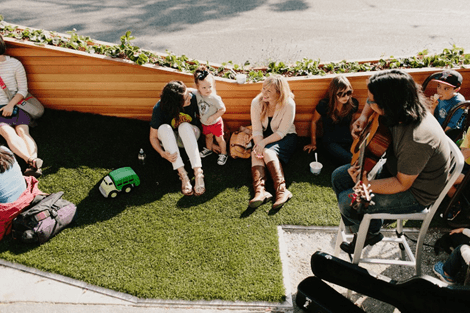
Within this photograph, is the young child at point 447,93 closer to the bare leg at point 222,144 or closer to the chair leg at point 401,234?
the chair leg at point 401,234

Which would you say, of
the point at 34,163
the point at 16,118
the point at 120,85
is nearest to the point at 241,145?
the point at 120,85

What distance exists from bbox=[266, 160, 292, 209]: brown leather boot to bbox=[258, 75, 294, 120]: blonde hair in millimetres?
710

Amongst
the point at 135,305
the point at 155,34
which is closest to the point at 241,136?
the point at 135,305

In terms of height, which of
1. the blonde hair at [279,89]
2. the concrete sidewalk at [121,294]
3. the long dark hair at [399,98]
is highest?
the long dark hair at [399,98]

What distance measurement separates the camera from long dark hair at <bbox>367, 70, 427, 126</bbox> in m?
2.41

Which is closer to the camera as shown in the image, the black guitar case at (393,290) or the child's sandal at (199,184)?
the black guitar case at (393,290)

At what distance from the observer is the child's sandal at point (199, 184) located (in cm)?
425

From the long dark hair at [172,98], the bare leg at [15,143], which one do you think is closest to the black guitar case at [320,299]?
the long dark hair at [172,98]

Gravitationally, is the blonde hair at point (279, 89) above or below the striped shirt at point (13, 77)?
below

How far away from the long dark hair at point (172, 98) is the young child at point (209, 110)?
0.94 ft

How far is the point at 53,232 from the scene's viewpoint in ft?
12.1

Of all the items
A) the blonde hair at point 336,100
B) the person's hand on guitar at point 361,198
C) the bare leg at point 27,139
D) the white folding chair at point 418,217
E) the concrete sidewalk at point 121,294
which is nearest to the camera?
the white folding chair at point 418,217

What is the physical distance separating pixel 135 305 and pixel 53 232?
52.5 inches

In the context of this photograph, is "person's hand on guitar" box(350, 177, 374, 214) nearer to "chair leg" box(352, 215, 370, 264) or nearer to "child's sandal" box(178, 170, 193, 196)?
"chair leg" box(352, 215, 370, 264)
